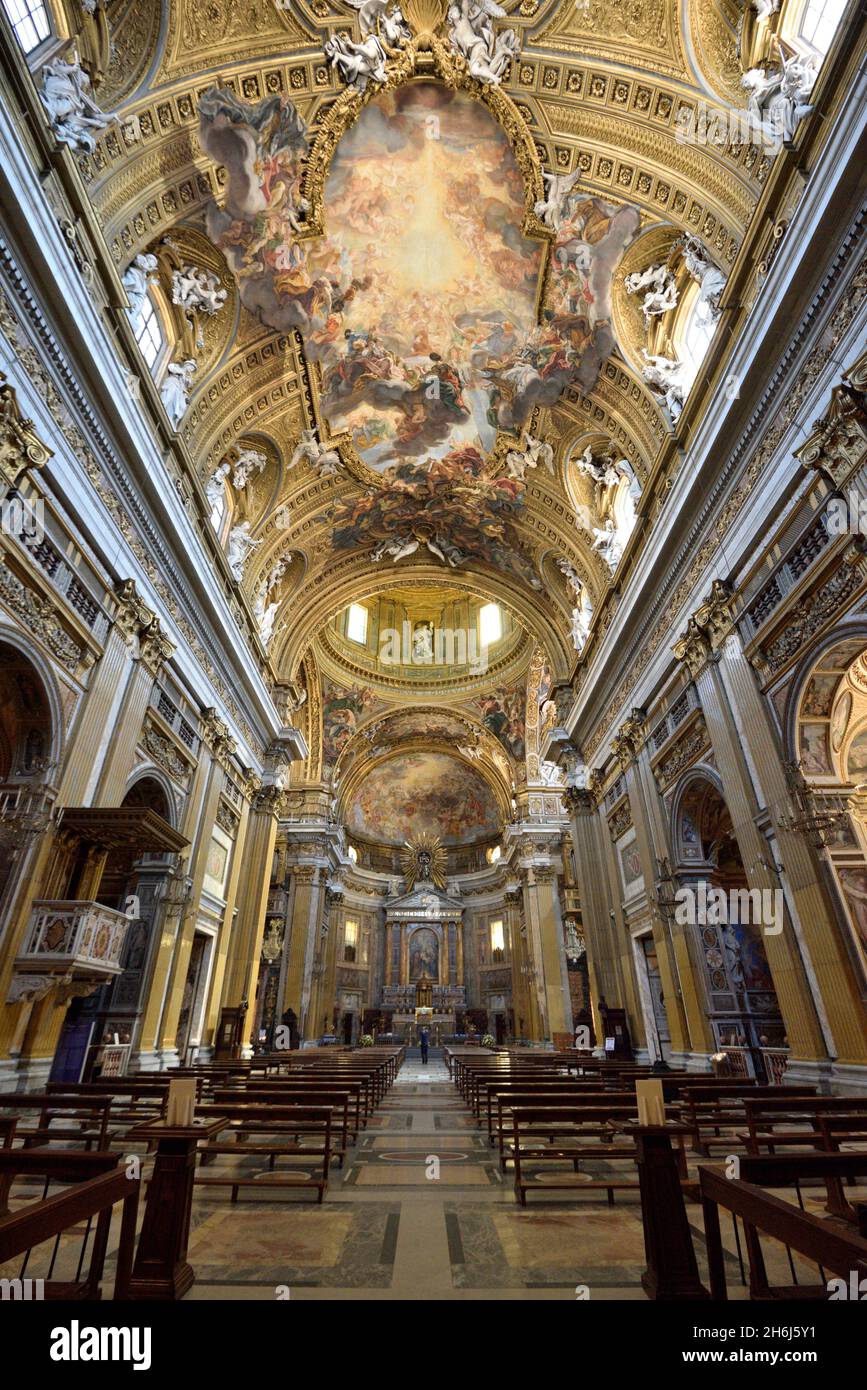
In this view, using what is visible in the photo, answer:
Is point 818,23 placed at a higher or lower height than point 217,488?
lower

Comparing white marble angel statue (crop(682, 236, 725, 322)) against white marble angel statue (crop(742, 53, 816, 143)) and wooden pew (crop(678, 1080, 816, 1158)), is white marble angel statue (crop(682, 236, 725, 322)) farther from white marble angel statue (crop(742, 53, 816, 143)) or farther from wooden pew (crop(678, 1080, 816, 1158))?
wooden pew (crop(678, 1080, 816, 1158))

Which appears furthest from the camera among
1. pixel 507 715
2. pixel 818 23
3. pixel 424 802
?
pixel 424 802

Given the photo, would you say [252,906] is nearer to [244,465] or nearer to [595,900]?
[595,900]

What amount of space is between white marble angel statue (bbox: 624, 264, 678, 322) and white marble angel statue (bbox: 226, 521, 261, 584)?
945 cm

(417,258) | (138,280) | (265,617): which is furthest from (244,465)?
(417,258)

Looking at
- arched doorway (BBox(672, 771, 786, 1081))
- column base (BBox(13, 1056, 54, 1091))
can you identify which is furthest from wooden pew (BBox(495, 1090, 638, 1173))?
column base (BBox(13, 1056, 54, 1091))

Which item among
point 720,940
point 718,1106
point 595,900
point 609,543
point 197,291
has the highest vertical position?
point 197,291

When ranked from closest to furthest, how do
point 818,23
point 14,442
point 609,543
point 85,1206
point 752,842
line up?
point 85,1206
point 14,442
point 818,23
point 752,842
point 609,543

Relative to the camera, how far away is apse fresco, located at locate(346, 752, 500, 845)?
3528 centimetres

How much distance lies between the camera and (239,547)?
15.4 m

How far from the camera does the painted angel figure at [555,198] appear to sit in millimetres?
11404

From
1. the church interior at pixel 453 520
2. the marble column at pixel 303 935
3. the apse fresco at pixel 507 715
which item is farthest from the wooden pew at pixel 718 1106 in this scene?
the apse fresco at pixel 507 715

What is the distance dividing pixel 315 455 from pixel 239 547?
293 centimetres

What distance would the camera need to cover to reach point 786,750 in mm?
8641
